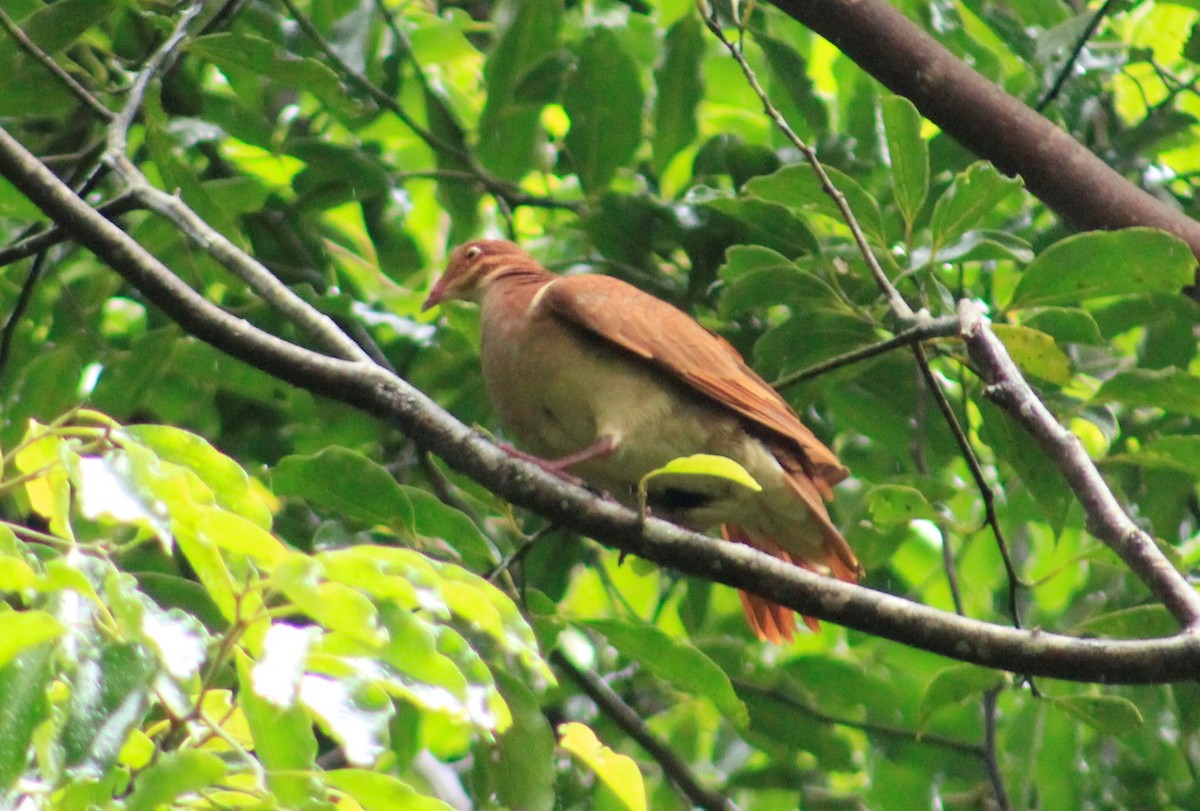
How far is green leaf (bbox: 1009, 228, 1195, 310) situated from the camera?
318 centimetres

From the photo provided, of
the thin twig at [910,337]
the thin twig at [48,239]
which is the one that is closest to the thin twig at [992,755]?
the thin twig at [910,337]

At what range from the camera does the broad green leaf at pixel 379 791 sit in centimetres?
173

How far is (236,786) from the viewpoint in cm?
167

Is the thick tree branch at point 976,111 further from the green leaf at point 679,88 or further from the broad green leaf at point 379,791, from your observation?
the broad green leaf at point 379,791

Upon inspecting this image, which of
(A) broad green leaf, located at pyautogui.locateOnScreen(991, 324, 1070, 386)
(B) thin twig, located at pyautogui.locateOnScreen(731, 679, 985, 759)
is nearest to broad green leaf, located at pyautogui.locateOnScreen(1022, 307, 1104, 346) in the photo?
(A) broad green leaf, located at pyautogui.locateOnScreen(991, 324, 1070, 386)

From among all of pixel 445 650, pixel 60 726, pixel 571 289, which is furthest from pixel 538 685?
pixel 60 726

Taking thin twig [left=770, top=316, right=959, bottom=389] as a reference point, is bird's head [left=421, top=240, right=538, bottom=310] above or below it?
below

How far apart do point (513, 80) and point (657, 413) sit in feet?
3.95

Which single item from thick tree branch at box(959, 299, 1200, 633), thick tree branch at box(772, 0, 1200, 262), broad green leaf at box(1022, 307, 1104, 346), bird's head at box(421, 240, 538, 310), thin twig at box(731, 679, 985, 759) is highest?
thick tree branch at box(772, 0, 1200, 262)

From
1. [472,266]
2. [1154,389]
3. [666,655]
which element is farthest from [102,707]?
[472,266]

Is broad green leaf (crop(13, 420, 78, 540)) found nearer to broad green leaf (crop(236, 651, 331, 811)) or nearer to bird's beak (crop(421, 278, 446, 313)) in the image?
broad green leaf (crop(236, 651, 331, 811))

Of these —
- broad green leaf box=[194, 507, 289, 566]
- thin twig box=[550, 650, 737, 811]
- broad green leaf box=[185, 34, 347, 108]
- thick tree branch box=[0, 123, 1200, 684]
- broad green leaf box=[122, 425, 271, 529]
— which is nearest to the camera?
broad green leaf box=[194, 507, 289, 566]

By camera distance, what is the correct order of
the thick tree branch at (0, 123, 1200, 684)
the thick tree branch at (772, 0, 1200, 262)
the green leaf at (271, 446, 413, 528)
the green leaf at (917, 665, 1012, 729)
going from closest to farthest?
the thick tree branch at (0, 123, 1200, 684) < the green leaf at (917, 665, 1012, 729) < the green leaf at (271, 446, 413, 528) < the thick tree branch at (772, 0, 1200, 262)

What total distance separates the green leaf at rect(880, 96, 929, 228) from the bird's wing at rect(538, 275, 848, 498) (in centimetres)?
74
